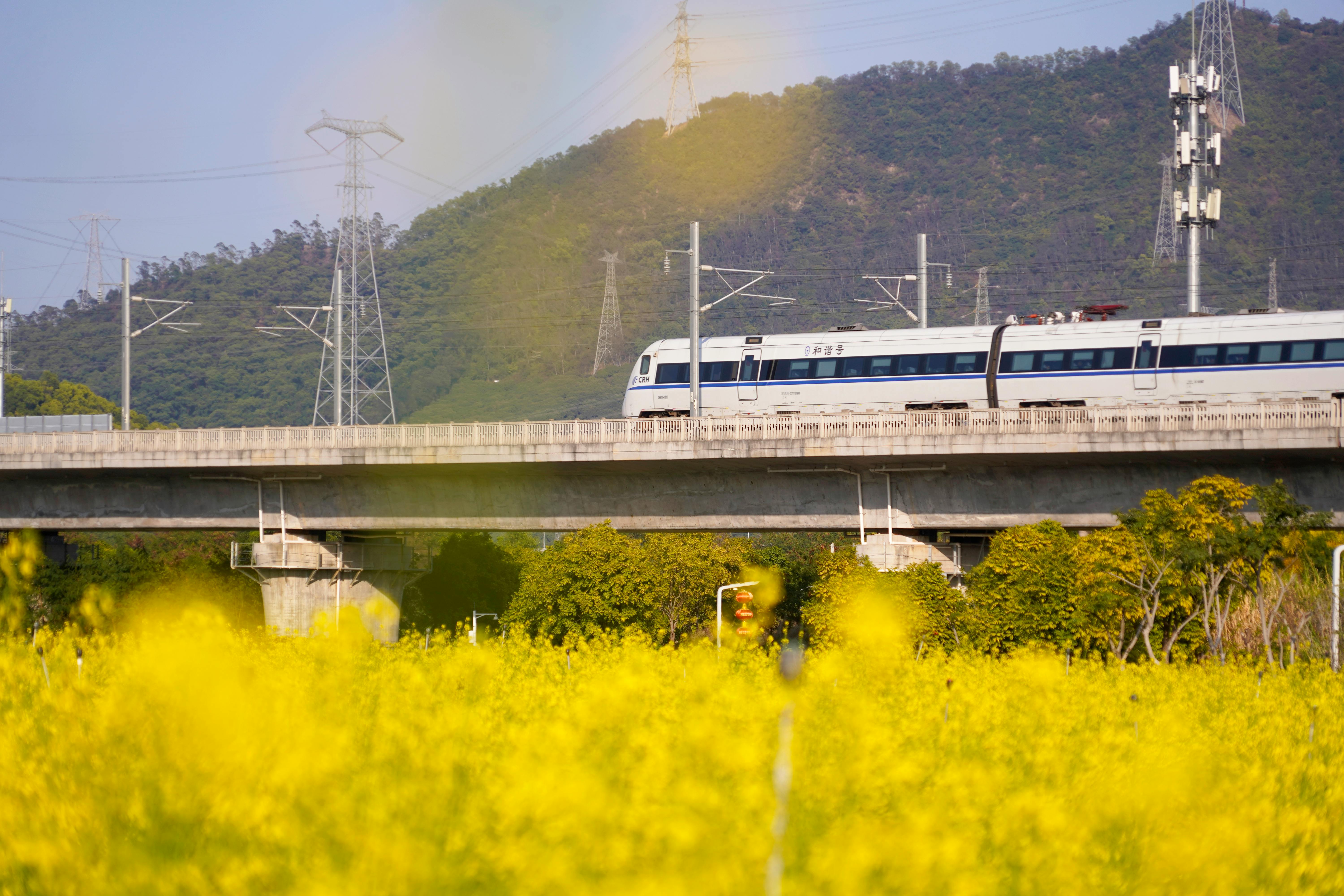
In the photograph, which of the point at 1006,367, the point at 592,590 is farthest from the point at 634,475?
the point at 1006,367

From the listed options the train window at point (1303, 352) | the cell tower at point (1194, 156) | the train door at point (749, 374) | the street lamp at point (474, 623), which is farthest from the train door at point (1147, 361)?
the street lamp at point (474, 623)

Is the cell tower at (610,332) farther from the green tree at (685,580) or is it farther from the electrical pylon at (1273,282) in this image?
the green tree at (685,580)

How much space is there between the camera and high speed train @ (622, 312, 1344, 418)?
36688mm

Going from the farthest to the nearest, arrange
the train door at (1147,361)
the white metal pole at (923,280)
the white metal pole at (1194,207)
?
1. the white metal pole at (923,280)
2. the white metal pole at (1194,207)
3. the train door at (1147,361)

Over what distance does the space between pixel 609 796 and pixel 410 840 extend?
1698mm

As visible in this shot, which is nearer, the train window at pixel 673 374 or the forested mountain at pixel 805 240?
the train window at pixel 673 374

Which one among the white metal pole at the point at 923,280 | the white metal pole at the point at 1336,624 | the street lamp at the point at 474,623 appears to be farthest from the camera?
the white metal pole at the point at 923,280

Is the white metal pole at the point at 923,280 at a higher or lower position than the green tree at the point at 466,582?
higher

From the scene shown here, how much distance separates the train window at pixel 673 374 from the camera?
150 feet

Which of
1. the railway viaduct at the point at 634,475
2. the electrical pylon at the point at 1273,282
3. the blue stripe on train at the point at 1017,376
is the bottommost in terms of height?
the railway viaduct at the point at 634,475

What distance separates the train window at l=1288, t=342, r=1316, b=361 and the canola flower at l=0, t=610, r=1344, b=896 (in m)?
20.8

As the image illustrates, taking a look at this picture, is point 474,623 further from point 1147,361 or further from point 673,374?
point 1147,361

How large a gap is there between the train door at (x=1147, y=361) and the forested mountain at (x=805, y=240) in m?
93.3

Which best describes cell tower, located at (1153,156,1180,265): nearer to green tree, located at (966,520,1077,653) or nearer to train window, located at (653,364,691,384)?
train window, located at (653,364,691,384)
